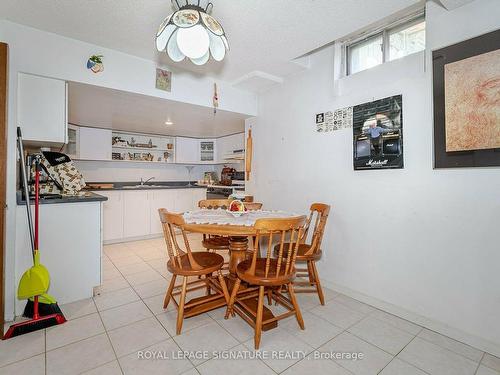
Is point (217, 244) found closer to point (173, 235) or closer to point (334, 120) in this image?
point (173, 235)

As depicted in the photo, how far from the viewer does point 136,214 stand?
4586mm

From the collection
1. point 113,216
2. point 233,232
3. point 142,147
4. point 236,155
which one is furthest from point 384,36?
point 142,147

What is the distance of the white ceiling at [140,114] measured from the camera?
9.07ft

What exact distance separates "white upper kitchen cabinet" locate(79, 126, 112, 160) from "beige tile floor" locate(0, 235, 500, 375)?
120 inches

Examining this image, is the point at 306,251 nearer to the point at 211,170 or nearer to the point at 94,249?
the point at 94,249

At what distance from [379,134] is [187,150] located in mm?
4315

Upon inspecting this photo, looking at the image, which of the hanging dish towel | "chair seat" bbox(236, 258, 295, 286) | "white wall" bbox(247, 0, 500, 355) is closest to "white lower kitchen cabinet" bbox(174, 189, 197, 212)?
the hanging dish towel

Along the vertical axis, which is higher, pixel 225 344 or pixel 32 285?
pixel 32 285

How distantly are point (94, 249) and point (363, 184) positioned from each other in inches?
104

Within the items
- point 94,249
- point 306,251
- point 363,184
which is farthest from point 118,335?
point 363,184

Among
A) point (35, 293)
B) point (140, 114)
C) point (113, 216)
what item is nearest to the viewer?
point (35, 293)

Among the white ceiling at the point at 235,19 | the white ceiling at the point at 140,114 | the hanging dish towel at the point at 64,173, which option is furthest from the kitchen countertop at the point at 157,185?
the white ceiling at the point at 235,19

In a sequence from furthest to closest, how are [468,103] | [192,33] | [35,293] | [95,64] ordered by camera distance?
[95,64], [35,293], [468,103], [192,33]

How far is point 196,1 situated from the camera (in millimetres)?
1785
